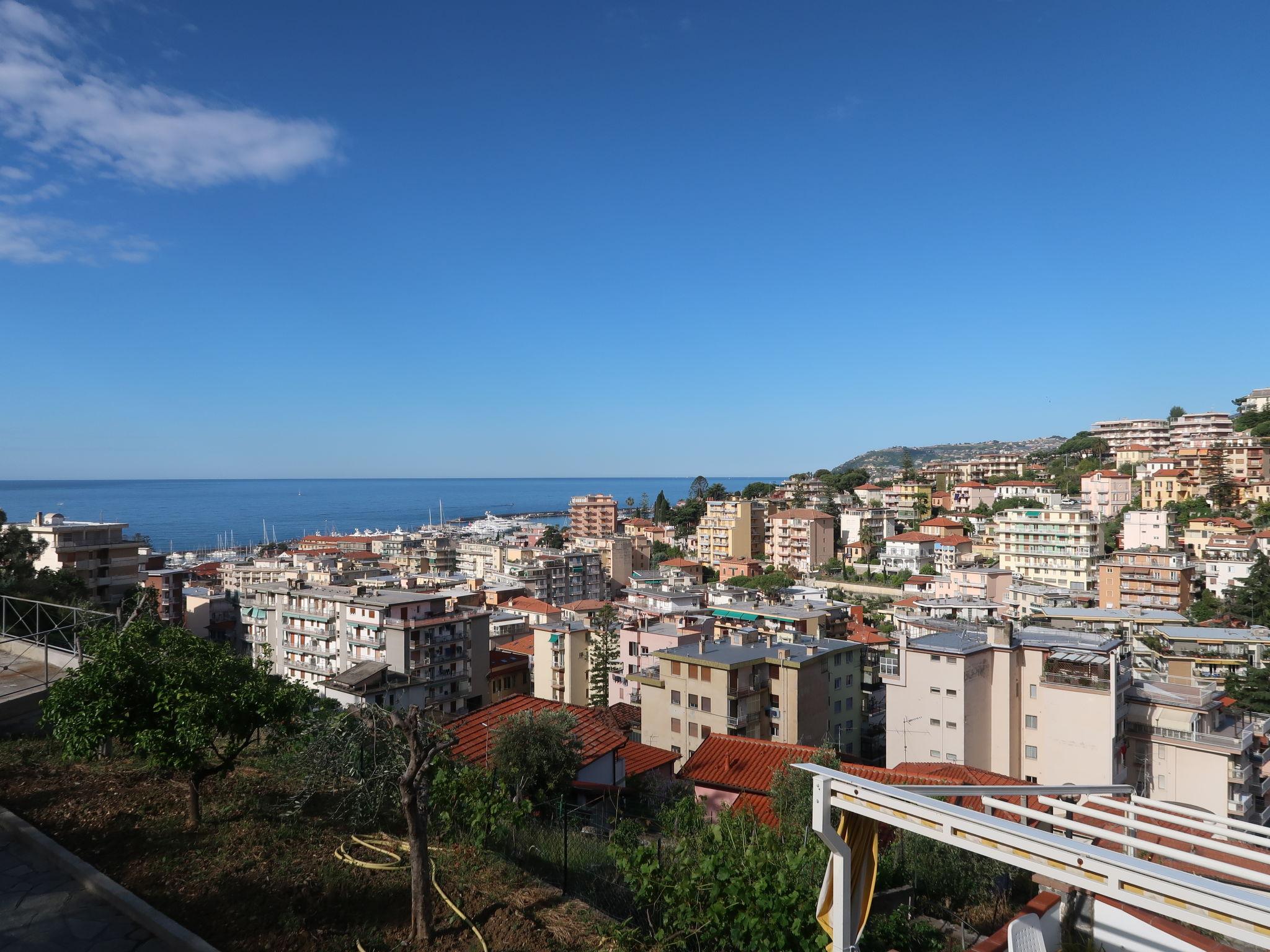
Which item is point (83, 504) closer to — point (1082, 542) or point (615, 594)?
point (615, 594)

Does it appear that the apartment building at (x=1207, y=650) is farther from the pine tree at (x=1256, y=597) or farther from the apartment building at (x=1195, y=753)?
the apartment building at (x=1195, y=753)

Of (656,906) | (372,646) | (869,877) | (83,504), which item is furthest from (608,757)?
(83,504)

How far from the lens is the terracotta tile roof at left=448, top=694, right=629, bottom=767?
11.4 meters

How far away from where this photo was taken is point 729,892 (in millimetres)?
3576

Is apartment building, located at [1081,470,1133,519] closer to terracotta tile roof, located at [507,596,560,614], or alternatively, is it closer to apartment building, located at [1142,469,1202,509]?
Result: apartment building, located at [1142,469,1202,509]

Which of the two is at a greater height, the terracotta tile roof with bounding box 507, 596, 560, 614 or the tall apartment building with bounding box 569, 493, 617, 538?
the tall apartment building with bounding box 569, 493, 617, 538

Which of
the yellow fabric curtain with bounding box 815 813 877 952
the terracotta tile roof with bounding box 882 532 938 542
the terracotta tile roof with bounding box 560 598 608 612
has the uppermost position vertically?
the yellow fabric curtain with bounding box 815 813 877 952

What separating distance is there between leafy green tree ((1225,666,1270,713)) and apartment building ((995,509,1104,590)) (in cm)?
2254

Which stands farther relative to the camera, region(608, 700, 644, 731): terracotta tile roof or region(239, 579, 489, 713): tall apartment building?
region(239, 579, 489, 713): tall apartment building

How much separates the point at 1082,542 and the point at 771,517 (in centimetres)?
2251

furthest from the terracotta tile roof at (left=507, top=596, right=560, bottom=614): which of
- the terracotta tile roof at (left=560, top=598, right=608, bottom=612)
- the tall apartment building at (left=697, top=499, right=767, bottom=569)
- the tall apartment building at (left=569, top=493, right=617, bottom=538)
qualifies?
the tall apartment building at (left=569, top=493, right=617, bottom=538)

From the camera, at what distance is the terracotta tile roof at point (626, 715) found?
21844 millimetres

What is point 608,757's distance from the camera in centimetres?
1213

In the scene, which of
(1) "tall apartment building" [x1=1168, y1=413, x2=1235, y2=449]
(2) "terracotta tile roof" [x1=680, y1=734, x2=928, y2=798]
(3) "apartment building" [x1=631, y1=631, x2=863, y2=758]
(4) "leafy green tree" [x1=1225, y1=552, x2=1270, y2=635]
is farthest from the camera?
(1) "tall apartment building" [x1=1168, y1=413, x2=1235, y2=449]
